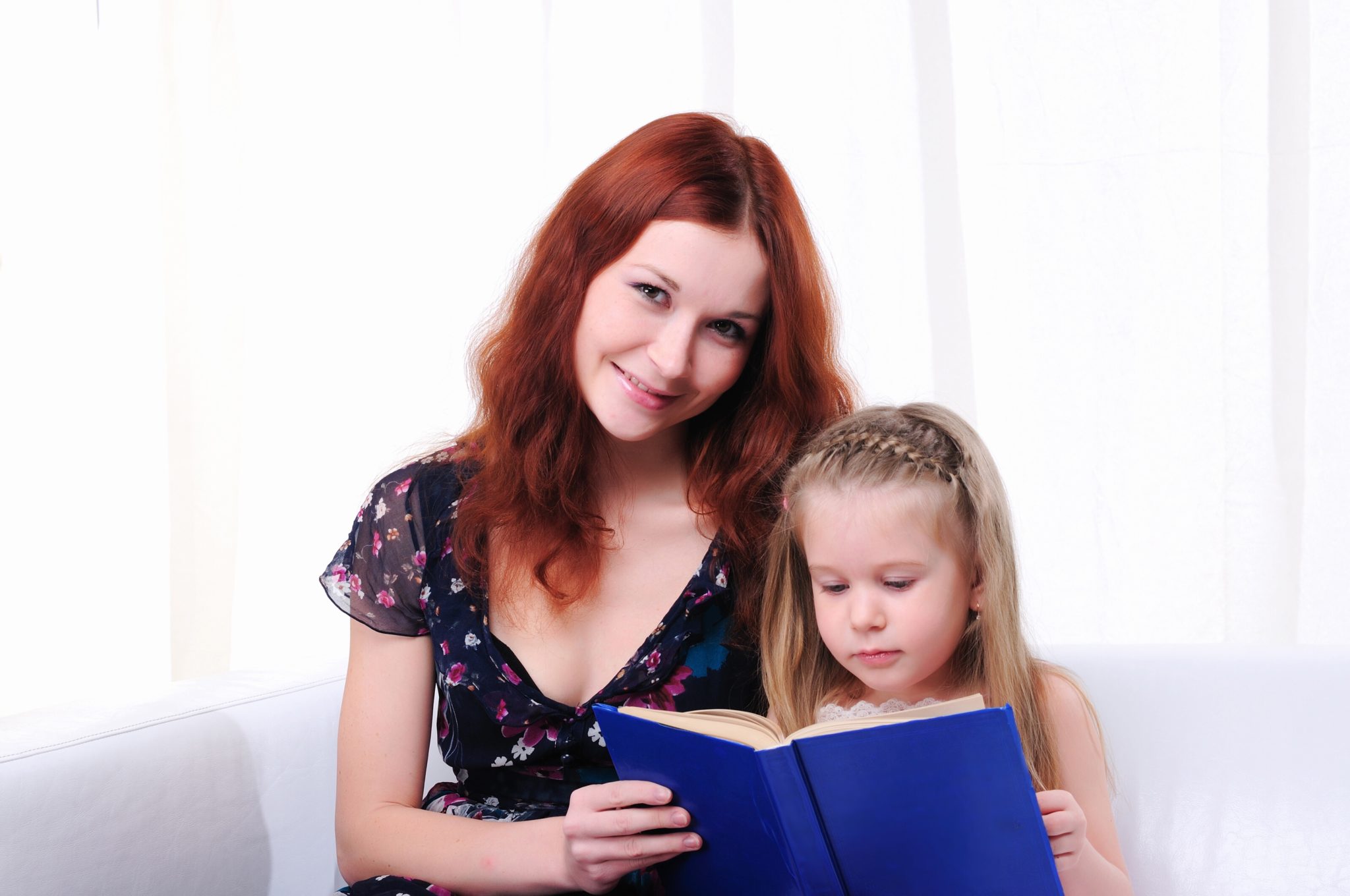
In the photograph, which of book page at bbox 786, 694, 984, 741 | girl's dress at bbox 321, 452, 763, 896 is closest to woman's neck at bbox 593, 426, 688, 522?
girl's dress at bbox 321, 452, 763, 896

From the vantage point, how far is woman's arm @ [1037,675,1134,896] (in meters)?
1.11

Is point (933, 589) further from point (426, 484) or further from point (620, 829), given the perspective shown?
point (426, 484)

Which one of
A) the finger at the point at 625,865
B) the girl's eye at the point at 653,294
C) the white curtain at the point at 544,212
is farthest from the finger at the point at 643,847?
the white curtain at the point at 544,212

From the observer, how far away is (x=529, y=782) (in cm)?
138

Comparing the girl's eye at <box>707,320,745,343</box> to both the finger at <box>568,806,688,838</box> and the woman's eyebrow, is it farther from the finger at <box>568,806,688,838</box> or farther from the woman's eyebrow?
the finger at <box>568,806,688,838</box>

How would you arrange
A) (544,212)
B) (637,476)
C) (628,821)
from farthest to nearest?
(544,212)
(637,476)
(628,821)

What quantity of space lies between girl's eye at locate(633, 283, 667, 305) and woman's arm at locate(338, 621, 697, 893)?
0.48 meters

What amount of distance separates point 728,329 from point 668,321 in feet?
0.29

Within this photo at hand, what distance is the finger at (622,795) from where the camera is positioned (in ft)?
3.49

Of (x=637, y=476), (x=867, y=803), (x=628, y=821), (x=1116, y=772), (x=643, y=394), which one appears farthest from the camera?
(x=1116, y=772)

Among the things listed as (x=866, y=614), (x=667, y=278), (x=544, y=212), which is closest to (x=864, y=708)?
(x=866, y=614)

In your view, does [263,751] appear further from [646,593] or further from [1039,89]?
[1039,89]

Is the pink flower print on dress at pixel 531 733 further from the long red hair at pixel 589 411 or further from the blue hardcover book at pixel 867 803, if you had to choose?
the blue hardcover book at pixel 867 803

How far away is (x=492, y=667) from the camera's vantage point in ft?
4.41
